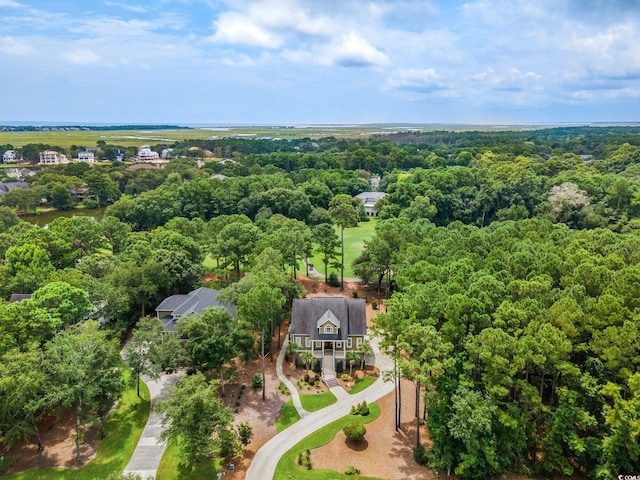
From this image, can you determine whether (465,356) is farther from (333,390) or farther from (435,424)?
(333,390)

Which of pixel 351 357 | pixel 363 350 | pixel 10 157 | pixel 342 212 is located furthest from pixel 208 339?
pixel 10 157

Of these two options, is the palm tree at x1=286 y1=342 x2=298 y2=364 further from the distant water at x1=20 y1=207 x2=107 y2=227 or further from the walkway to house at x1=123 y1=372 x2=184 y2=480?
the distant water at x1=20 y1=207 x2=107 y2=227

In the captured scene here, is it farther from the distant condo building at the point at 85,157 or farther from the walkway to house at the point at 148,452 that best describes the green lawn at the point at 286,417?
the distant condo building at the point at 85,157

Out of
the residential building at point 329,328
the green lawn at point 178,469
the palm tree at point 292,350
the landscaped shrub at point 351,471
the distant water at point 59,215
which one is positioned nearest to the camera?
the green lawn at point 178,469

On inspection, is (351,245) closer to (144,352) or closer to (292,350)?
(292,350)

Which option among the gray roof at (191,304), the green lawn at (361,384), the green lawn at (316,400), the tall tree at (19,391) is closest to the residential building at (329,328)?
the green lawn at (361,384)

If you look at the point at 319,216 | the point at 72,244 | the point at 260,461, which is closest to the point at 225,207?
the point at 319,216
